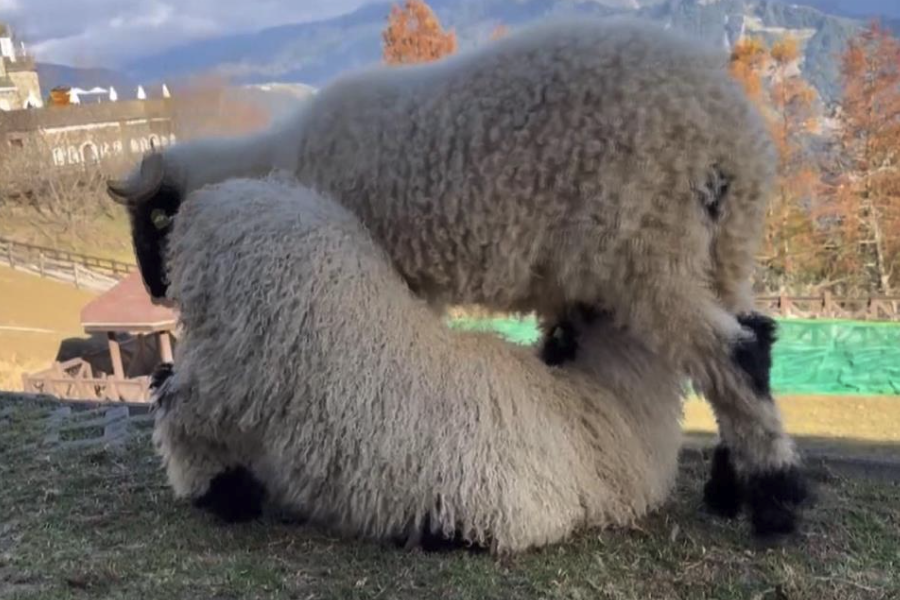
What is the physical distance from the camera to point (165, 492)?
4.44 metres

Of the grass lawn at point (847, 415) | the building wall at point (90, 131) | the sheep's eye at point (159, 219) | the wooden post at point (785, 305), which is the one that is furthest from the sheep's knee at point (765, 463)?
the wooden post at point (785, 305)

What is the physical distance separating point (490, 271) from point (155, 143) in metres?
2.23

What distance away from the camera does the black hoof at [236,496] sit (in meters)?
3.93

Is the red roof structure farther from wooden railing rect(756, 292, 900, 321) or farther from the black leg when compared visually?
the black leg

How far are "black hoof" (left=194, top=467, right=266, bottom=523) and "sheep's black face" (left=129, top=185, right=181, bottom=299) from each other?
0.92 metres

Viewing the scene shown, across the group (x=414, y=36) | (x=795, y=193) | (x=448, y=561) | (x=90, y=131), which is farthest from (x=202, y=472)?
(x=795, y=193)

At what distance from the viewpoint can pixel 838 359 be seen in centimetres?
1745

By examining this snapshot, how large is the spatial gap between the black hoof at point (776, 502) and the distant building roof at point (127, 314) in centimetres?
1519

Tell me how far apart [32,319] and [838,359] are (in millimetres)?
18713

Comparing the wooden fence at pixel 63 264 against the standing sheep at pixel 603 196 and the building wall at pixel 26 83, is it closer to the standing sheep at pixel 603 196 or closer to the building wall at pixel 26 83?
the building wall at pixel 26 83

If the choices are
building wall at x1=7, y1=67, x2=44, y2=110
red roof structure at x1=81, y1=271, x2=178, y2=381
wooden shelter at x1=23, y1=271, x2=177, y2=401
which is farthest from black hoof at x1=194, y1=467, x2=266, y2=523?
building wall at x1=7, y1=67, x2=44, y2=110

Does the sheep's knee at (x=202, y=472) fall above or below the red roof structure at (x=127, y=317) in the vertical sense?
above

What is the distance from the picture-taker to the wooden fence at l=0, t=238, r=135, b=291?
1123 inches

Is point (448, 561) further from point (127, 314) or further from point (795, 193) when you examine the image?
point (795, 193)
